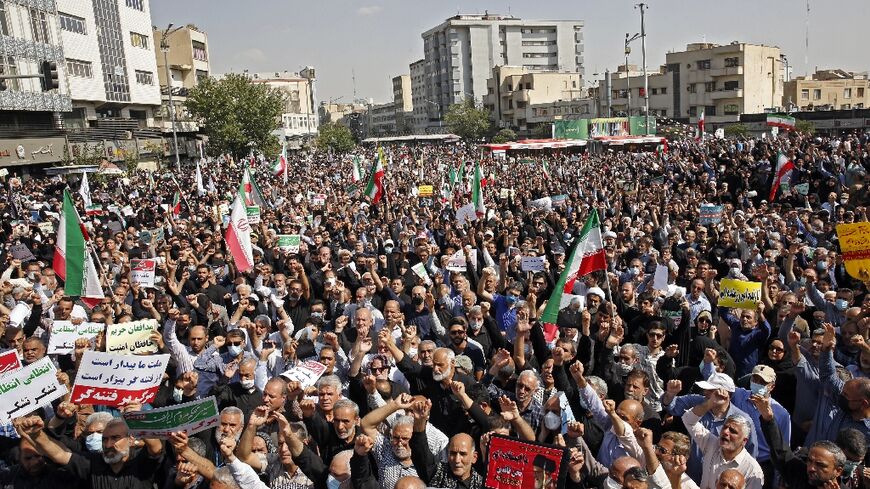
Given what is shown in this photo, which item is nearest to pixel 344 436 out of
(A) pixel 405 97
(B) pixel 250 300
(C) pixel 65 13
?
(B) pixel 250 300

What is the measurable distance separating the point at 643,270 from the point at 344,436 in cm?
564

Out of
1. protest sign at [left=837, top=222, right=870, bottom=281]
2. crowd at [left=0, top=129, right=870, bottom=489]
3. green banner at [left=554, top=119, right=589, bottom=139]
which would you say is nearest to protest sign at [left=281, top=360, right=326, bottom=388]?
crowd at [left=0, top=129, right=870, bottom=489]

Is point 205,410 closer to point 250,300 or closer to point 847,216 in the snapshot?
point 250,300

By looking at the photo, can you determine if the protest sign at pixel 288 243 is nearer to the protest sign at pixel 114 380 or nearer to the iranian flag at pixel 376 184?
the iranian flag at pixel 376 184

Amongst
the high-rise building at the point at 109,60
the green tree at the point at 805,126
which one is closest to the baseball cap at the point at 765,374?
the green tree at the point at 805,126

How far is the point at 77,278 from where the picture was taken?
8531 mm

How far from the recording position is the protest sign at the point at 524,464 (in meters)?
3.53

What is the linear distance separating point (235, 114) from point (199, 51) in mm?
19835

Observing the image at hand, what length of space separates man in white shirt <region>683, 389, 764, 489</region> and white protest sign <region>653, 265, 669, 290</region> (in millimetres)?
3620

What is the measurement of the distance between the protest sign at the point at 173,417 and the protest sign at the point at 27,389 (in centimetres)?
121

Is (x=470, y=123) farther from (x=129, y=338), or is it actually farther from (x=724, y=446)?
(x=724, y=446)

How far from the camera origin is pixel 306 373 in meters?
5.08

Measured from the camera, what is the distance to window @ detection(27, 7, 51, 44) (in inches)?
1426

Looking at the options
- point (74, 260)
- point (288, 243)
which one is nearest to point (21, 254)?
point (74, 260)
